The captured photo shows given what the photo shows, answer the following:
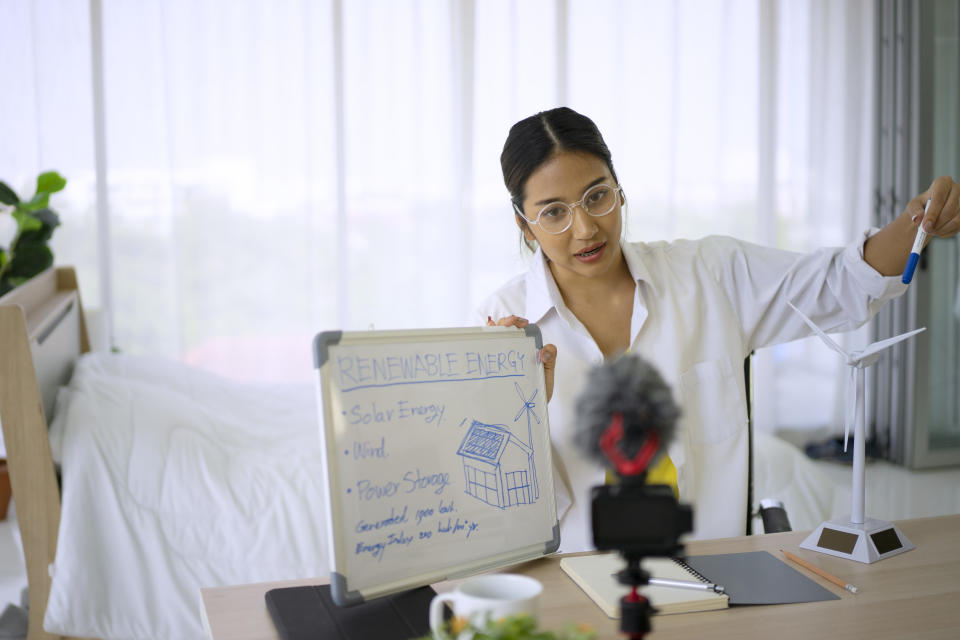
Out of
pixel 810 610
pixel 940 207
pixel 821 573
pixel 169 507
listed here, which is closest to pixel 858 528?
pixel 821 573

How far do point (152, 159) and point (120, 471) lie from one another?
160 cm

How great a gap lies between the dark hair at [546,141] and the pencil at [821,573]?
0.68 meters

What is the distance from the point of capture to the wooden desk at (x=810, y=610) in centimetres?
94

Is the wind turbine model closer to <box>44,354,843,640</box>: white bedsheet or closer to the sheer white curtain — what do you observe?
<box>44,354,843,640</box>: white bedsheet

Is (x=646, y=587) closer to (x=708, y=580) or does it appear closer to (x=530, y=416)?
(x=708, y=580)

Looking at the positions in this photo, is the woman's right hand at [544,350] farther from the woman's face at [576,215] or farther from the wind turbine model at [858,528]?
the wind turbine model at [858,528]

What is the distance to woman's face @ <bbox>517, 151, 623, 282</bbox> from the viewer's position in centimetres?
138

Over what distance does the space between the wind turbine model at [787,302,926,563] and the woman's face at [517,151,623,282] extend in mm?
428

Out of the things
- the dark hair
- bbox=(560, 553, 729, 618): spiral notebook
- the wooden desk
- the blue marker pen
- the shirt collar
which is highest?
the dark hair

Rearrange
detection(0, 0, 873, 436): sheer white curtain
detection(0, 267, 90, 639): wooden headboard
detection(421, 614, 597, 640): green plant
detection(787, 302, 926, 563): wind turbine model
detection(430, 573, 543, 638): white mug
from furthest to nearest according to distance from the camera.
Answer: detection(0, 0, 873, 436): sheer white curtain < detection(0, 267, 90, 639): wooden headboard < detection(787, 302, 926, 563): wind turbine model < detection(430, 573, 543, 638): white mug < detection(421, 614, 597, 640): green plant

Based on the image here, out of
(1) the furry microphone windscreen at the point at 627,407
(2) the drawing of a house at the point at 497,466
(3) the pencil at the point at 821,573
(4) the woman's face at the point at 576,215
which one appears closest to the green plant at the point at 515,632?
(1) the furry microphone windscreen at the point at 627,407

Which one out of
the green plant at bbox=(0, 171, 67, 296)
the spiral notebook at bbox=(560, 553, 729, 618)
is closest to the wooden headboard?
the green plant at bbox=(0, 171, 67, 296)

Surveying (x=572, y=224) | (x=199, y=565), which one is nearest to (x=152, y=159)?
Result: (x=199, y=565)

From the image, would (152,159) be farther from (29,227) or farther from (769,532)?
(769,532)
